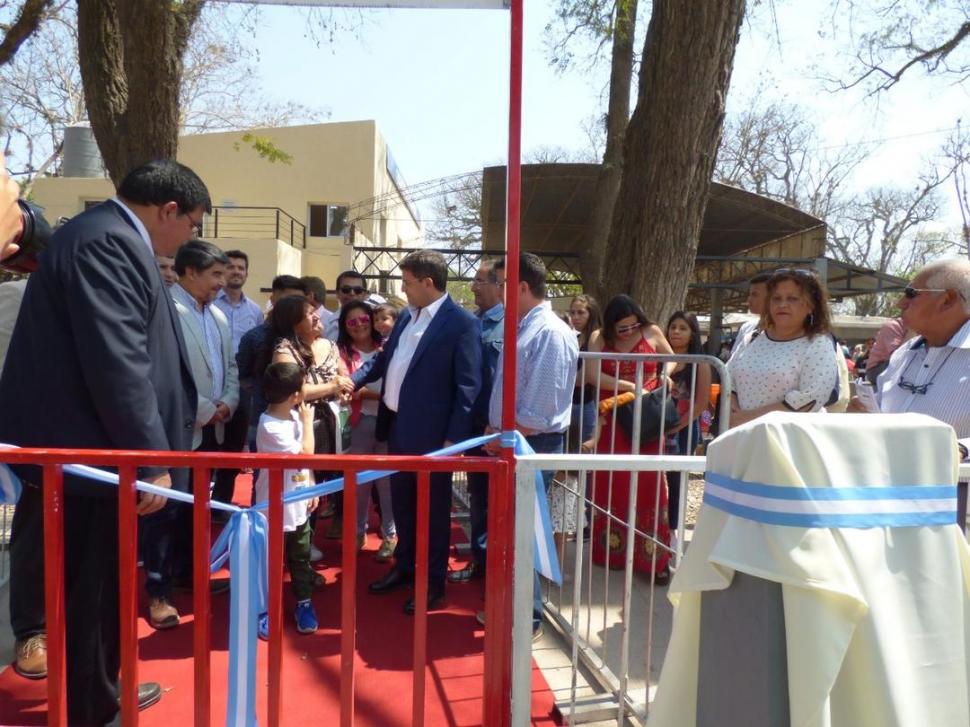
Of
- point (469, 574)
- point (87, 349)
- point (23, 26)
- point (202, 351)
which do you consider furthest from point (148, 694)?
point (23, 26)

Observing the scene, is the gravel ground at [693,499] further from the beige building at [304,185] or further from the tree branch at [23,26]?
the beige building at [304,185]

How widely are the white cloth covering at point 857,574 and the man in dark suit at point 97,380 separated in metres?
1.72

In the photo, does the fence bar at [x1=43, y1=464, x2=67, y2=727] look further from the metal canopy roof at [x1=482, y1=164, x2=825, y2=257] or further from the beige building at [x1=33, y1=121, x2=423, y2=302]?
the beige building at [x1=33, y1=121, x2=423, y2=302]

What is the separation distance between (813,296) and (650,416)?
122 centimetres

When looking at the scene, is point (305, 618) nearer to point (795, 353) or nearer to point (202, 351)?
point (202, 351)

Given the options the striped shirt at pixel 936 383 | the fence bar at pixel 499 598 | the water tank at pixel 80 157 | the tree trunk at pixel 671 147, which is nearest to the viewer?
the fence bar at pixel 499 598

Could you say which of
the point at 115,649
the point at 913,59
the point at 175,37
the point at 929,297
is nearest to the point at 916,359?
the point at 929,297

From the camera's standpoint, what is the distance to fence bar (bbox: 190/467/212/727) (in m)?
2.04

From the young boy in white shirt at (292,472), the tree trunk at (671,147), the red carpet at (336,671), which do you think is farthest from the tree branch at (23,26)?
the red carpet at (336,671)

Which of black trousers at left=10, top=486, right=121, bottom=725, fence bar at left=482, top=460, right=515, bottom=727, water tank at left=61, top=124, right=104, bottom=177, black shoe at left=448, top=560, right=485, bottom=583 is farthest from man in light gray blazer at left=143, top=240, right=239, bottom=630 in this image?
water tank at left=61, top=124, right=104, bottom=177

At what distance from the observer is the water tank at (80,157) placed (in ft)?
66.2

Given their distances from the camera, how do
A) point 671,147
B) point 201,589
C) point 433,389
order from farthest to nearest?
point 671,147 < point 433,389 < point 201,589

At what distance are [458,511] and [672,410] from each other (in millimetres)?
1859

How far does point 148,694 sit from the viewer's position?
2771 mm
